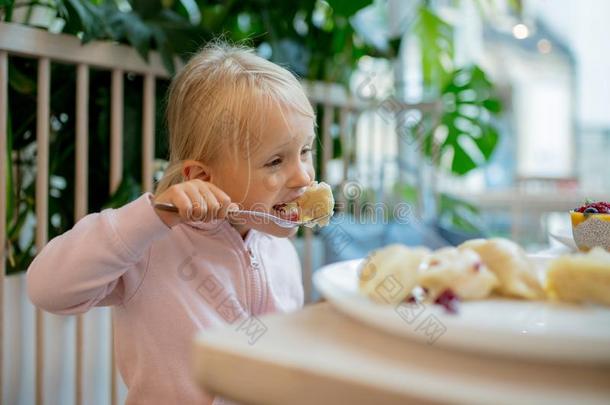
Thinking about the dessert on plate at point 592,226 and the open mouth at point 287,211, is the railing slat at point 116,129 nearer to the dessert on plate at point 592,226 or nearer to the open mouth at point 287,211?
the open mouth at point 287,211

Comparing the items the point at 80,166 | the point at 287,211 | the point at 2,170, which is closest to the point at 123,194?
the point at 80,166

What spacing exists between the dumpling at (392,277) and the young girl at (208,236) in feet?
1.23

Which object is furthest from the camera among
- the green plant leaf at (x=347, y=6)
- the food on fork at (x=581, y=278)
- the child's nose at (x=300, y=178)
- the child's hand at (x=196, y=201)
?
the green plant leaf at (x=347, y=6)

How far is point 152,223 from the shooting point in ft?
2.37

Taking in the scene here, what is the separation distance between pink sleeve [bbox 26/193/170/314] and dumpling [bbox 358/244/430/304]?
1.13 ft

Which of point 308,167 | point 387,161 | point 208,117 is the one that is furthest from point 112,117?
point 387,161

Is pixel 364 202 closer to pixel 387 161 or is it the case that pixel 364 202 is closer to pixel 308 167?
pixel 387 161

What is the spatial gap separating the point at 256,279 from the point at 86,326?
2.01 feet

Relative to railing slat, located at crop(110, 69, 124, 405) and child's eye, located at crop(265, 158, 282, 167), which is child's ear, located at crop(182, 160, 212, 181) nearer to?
child's eye, located at crop(265, 158, 282, 167)

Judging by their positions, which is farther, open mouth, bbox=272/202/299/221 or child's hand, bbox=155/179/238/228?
open mouth, bbox=272/202/299/221

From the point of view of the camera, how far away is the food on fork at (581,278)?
1.40 ft

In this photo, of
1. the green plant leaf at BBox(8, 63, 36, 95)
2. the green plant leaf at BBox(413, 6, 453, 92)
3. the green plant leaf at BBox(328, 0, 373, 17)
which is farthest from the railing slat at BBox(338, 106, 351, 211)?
the green plant leaf at BBox(8, 63, 36, 95)

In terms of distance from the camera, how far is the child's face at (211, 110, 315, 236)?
2.75ft

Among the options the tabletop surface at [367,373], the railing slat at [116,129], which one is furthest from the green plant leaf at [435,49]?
the tabletop surface at [367,373]
